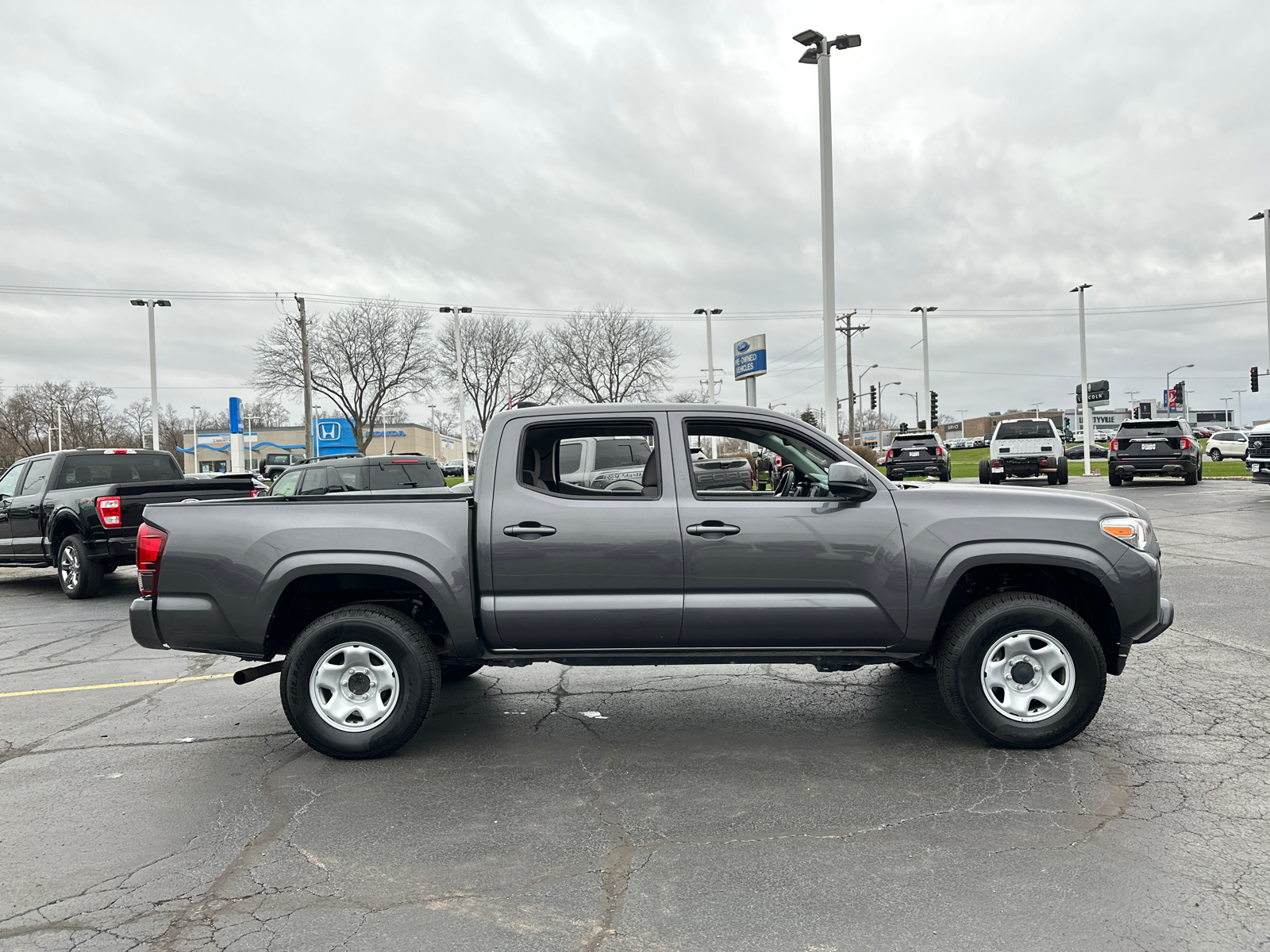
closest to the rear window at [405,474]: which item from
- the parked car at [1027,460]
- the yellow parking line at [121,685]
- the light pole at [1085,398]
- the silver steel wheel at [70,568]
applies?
the silver steel wheel at [70,568]

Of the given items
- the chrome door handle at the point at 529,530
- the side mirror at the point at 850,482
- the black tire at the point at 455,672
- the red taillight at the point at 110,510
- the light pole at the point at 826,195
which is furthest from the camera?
the light pole at the point at 826,195

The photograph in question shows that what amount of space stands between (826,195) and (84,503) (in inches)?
603

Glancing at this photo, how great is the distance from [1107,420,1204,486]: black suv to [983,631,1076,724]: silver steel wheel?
20734 millimetres

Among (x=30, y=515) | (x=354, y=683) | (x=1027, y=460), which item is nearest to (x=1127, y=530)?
(x=354, y=683)

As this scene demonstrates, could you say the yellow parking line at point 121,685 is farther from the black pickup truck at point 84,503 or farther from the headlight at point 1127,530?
the headlight at point 1127,530

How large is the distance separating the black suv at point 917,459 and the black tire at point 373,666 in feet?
74.0

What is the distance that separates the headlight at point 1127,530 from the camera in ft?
14.6

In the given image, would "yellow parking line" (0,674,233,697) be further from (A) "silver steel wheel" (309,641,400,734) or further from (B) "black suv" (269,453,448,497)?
(B) "black suv" (269,453,448,497)

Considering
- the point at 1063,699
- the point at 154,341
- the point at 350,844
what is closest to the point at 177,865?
the point at 350,844

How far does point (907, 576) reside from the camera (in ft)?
14.5

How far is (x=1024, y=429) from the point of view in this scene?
1041 inches

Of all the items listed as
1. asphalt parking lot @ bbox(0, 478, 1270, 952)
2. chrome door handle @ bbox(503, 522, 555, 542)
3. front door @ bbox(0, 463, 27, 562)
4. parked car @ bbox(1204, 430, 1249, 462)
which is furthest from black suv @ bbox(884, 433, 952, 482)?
parked car @ bbox(1204, 430, 1249, 462)

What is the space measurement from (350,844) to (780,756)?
214cm

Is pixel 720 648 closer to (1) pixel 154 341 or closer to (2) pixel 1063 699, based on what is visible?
(2) pixel 1063 699
